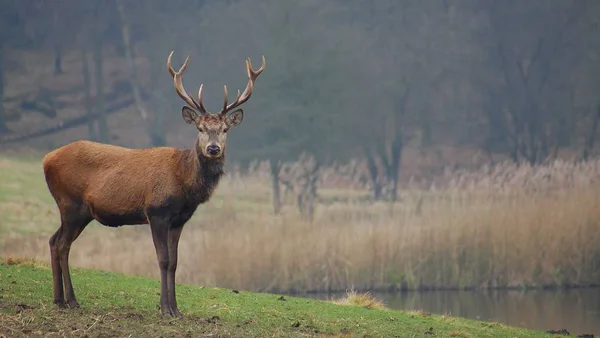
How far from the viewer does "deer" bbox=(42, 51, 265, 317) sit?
37.3 ft

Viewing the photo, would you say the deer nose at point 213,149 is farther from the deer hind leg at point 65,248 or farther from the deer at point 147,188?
the deer hind leg at point 65,248

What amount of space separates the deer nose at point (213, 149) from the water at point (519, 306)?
1001 cm

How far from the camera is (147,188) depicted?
11.5 meters

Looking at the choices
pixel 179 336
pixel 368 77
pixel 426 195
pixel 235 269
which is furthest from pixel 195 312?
pixel 368 77

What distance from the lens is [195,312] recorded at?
1224cm

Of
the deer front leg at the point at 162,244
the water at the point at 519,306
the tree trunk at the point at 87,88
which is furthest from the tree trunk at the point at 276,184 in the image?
the deer front leg at the point at 162,244

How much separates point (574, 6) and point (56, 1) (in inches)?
735

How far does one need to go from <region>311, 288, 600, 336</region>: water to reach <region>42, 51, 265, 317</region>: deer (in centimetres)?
985

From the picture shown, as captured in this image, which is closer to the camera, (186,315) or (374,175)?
(186,315)

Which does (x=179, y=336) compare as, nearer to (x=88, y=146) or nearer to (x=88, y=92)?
(x=88, y=146)

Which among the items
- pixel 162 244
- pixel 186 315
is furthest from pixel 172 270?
pixel 186 315

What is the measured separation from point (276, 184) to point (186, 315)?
2188cm

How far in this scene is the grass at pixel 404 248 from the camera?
24312mm

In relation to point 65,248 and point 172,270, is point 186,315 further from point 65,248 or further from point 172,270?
point 65,248
